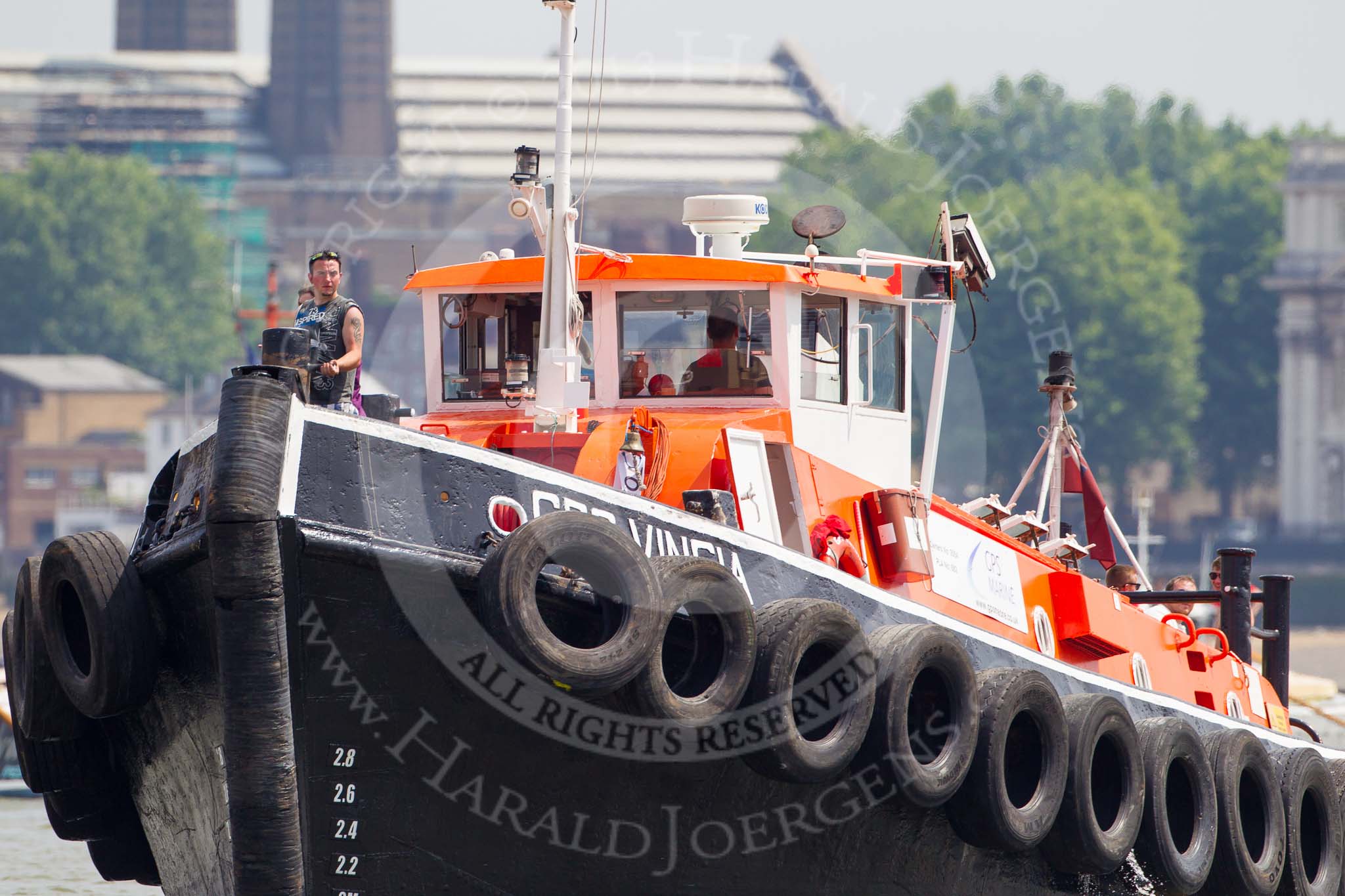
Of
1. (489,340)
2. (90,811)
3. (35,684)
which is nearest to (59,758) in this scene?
(90,811)

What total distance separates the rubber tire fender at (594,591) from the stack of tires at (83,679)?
206 cm

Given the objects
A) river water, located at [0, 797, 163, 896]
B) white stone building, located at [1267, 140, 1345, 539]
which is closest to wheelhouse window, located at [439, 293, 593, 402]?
river water, located at [0, 797, 163, 896]

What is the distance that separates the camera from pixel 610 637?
10547mm

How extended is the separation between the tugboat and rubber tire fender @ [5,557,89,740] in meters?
0.03

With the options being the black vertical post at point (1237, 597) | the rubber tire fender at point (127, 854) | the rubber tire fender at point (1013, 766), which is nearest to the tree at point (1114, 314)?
the black vertical post at point (1237, 597)

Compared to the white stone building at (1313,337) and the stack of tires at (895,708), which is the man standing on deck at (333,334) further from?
the white stone building at (1313,337)

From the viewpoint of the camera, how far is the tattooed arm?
11.9 metres

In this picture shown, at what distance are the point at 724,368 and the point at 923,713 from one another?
250cm

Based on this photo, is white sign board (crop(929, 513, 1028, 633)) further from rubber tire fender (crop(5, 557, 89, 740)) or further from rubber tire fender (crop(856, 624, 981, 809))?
rubber tire fender (crop(5, 557, 89, 740))

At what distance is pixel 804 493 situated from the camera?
12562 mm

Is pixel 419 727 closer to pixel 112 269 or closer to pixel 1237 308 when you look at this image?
pixel 1237 308

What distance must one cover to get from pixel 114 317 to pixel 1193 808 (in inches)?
3629

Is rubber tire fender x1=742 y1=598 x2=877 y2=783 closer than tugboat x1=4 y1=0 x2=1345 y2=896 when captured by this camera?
No

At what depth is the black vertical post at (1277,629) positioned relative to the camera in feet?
60.5
